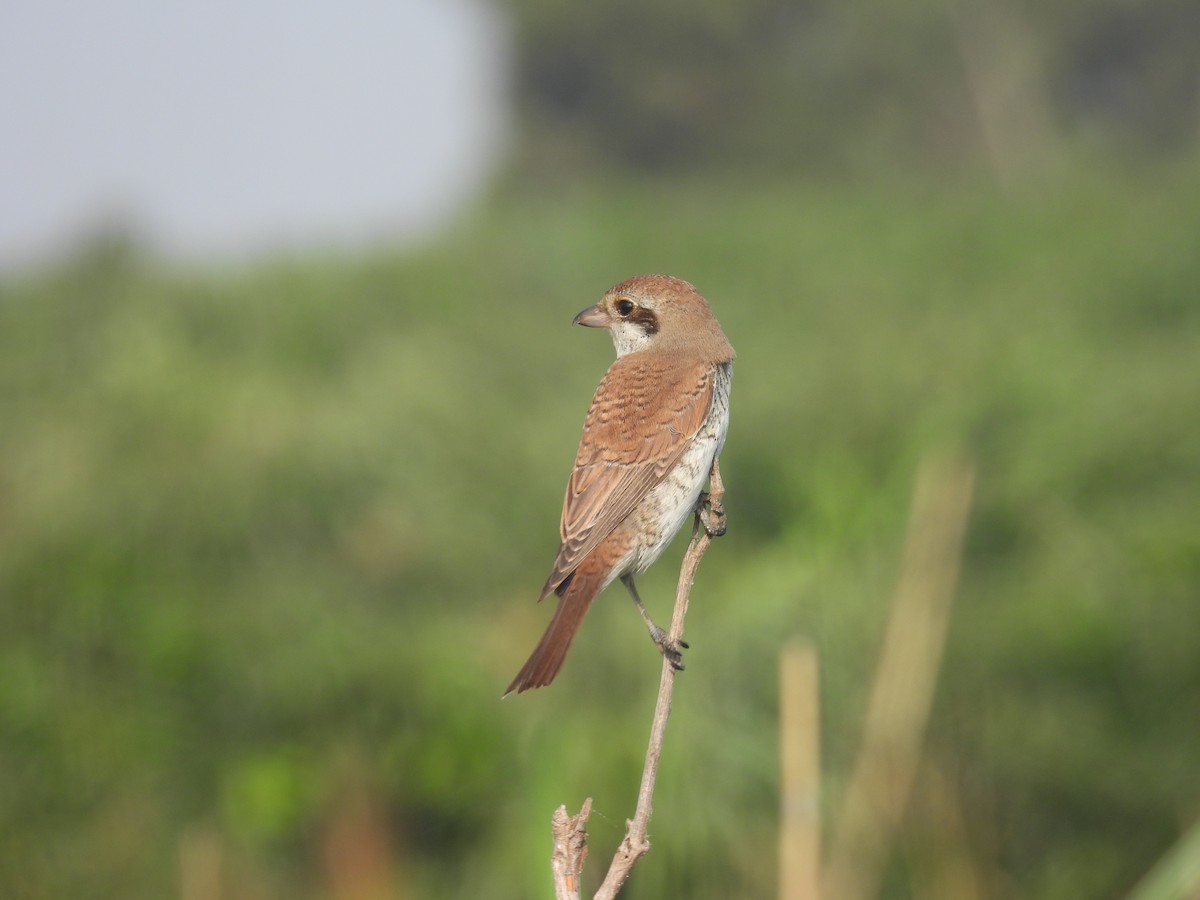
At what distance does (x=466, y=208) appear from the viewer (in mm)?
15648

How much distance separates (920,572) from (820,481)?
0.67m

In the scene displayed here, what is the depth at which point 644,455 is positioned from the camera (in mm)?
2385

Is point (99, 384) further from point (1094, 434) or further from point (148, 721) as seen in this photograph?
point (1094, 434)

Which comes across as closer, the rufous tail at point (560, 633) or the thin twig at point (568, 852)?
the thin twig at point (568, 852)

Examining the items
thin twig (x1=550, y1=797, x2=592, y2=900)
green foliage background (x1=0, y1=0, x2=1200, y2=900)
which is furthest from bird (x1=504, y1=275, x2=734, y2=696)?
thin twig (x1=550, y1=797, x2=592, y2=900)

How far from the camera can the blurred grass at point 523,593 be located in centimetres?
412

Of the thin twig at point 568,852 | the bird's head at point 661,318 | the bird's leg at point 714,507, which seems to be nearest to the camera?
the thin twig at point 568,852

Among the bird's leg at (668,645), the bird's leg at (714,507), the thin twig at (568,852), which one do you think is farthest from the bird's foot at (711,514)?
the thin twig at (568,852)

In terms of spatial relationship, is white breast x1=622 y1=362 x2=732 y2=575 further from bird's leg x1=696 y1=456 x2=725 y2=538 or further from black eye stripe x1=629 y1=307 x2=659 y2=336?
black eye stripe x1=629 y1=307 x2=659 y2=336

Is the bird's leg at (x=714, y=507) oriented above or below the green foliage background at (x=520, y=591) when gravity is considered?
below

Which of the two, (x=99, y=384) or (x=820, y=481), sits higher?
(x=99, y=384)

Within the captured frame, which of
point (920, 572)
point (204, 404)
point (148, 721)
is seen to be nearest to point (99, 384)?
point (204, 404)

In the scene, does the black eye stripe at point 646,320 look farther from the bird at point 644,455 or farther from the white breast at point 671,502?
the white breast at point 671,502

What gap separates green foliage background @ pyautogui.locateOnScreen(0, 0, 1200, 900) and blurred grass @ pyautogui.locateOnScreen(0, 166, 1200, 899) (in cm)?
2
